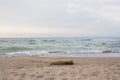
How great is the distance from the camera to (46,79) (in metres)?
6.63

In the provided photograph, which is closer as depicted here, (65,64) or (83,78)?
(83,78)

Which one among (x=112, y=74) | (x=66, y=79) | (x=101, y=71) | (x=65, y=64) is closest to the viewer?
(x=66, y=79)

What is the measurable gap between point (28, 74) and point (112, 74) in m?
2.59

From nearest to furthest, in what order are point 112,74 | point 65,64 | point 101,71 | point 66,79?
point 66,79 → point 112,74 → point 101,71 → point 65,64

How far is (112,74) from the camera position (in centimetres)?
716

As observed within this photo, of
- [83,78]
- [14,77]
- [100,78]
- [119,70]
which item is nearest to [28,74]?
[14,77]

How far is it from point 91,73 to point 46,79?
1555 mm

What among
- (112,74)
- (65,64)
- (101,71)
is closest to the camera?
(112,74)

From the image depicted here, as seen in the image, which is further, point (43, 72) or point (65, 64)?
point (65, 64)

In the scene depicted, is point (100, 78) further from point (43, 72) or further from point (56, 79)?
point (43, 72)

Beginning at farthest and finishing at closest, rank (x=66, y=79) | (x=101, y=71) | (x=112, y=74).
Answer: (x=101, y=71)
(x=112, y=74)
(x=66, y=79)

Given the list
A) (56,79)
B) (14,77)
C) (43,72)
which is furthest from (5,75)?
(56,79)

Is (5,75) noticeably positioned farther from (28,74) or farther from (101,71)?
(101,71)

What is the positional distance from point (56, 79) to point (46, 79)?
0.29 m
